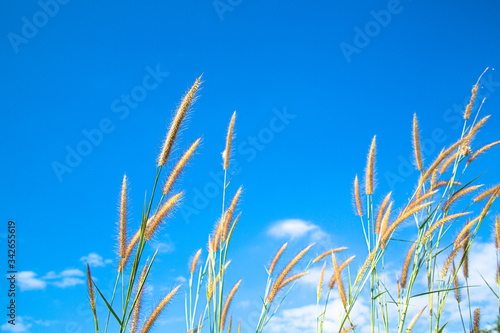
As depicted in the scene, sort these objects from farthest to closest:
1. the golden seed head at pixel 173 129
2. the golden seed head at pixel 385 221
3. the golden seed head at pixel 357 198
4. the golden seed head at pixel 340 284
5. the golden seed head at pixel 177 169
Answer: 1. the golden seed head at pixel 357 198
2. the golden seed head at pixel 340 284
3. the golden seed head at pixel 385 221
4. the golden seed head at pixel 177 169
5. the golden seed head at pixel 173 129

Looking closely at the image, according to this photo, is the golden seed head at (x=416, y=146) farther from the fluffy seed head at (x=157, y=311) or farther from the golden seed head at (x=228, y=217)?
the fluffy seed head at (x=157, y=311)

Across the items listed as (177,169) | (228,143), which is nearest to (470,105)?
(228,143)

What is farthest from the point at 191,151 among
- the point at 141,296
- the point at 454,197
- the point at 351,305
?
the point at 454,197

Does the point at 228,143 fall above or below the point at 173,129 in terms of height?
above

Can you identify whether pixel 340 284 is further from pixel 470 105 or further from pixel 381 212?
pixel 470 105

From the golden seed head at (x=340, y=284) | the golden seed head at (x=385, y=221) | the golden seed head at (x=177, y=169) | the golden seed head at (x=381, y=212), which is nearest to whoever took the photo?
the golden seed head at (x=177, y=169)

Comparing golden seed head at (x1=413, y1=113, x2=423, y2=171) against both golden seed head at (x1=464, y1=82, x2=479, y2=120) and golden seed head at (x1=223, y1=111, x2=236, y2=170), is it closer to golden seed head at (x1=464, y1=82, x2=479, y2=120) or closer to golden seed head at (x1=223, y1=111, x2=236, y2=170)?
golden seed head at (x1=464, y1=82, x2=479, y2=120)

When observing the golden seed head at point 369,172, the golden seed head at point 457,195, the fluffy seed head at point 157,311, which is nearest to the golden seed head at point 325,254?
the golden seed head at point 369,172

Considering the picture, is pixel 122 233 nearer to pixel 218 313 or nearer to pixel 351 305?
pixel 218 313

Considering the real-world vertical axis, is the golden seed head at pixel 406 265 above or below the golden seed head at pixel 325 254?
below

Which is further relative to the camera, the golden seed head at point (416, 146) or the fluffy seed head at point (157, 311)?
the golden seed head at point (416, 146)

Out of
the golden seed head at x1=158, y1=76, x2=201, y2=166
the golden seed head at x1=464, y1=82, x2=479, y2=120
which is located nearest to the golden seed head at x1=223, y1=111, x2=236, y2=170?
the golden seed head at x1=158, y1=76, x2=201, y2=166

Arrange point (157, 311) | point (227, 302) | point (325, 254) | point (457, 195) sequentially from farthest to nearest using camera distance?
point (325, 254) < point (457, 195) < point (227, 302) < point (157, 311)

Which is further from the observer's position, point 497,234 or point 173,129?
point 497,234
